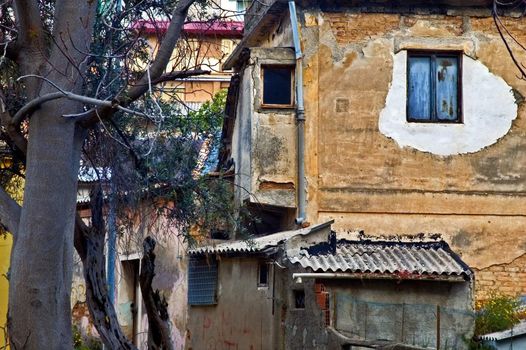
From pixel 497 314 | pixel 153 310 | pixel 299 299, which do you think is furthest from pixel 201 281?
pixel 153 310

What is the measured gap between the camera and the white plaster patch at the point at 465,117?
1920 cm

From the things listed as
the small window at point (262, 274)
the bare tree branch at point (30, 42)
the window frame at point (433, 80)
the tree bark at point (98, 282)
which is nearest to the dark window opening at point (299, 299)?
the small window at point (262, 274)

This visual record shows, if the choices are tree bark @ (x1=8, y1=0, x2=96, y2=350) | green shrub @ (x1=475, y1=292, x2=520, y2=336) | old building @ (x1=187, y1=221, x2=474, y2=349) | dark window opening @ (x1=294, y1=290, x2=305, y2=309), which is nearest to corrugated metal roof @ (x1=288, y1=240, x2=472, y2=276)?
old building @ (x1=187, y1=221, x2=474, y2=349)

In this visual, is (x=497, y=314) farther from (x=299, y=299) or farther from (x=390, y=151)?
(x=390, y=151)

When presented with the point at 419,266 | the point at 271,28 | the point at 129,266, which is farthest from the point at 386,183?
the point at 129,266

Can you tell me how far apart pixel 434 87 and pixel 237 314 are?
5.26 metres

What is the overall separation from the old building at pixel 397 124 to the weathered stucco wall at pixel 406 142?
0.02 metres

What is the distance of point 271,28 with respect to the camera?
21.6 m

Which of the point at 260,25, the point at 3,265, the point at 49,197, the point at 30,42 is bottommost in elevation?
the point at 49,197

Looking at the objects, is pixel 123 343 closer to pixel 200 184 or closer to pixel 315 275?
pixel 200 184

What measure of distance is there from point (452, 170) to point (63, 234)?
34.8 ft

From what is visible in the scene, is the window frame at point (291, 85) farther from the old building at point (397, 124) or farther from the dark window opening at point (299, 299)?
the dark window opening at point (299, 299)

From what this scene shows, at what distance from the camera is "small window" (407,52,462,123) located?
1933 centimetres

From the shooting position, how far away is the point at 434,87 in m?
19.3
